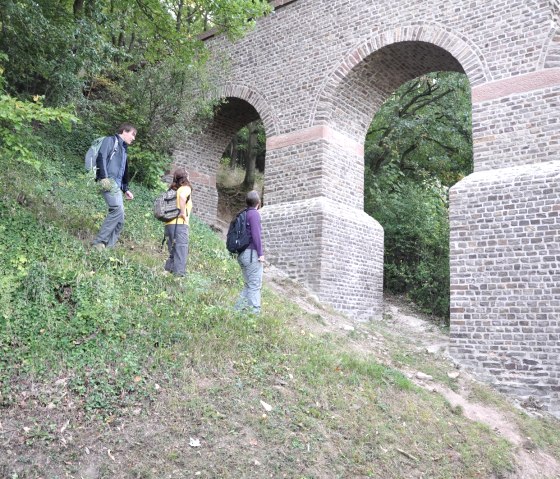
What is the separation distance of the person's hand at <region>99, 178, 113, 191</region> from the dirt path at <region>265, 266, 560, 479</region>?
3229 mm

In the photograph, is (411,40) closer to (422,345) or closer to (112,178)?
Result: (422,345)

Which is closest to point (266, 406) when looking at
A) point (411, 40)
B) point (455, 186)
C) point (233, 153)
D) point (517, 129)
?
point (455, 186)

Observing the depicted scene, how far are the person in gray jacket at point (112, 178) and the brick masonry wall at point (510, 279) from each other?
18.2 ft

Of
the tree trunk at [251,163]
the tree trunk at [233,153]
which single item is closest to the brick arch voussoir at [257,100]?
the tree trunk at [251,163]

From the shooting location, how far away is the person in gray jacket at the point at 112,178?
679cm

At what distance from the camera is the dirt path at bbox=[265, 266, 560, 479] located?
6.45 m

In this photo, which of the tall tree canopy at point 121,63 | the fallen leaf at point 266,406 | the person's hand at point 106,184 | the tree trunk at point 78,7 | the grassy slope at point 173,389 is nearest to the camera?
the grassy slope at point 173,389

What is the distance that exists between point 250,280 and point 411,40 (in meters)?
6.72

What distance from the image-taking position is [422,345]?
31.5ft

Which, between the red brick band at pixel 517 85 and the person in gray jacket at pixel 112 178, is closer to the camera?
the person in gray jacket at pixel 112 178

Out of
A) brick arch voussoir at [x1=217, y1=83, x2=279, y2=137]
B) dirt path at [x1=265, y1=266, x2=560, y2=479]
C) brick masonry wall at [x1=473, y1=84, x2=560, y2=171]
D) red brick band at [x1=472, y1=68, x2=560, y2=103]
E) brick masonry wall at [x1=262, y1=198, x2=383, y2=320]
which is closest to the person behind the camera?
dirt path at [x1=265, y1=266, x2=560, y2=479]

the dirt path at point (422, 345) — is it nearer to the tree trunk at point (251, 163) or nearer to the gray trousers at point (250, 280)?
the gray trousers at point (250, 280)

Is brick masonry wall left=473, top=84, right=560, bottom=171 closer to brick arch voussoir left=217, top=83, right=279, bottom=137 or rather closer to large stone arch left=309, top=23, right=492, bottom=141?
large stone arch left=309, top=23, right=492, bottom=141

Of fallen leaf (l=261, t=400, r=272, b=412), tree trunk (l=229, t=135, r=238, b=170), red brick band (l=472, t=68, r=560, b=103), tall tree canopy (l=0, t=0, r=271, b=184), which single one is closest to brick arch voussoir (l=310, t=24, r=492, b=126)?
red brick band (l=472, t=68, r=560, b=103)
